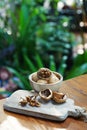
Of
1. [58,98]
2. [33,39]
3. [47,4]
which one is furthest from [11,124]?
[47,4]

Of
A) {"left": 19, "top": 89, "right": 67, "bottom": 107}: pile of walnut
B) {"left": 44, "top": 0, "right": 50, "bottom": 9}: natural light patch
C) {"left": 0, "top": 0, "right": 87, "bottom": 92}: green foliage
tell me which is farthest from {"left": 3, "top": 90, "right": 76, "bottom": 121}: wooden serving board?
{"left": 44, "top": 0, "right": 50, "bottom": 9}: natural light patch

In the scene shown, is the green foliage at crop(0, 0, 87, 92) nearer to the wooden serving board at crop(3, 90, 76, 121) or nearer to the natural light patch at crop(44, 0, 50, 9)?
the natural light patch at crop(44, 0, 50, 9)

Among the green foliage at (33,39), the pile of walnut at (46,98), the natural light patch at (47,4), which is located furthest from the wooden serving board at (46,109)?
the natural light patch at (47,4)

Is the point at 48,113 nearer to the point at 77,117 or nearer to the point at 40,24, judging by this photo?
the point at 77,117

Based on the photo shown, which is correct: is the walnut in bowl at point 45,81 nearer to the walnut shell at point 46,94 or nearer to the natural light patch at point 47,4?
the walnut shell at point 46,94

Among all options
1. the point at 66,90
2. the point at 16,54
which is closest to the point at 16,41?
the point at 16,54

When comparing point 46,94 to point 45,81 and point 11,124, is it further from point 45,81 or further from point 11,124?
point 11,124
